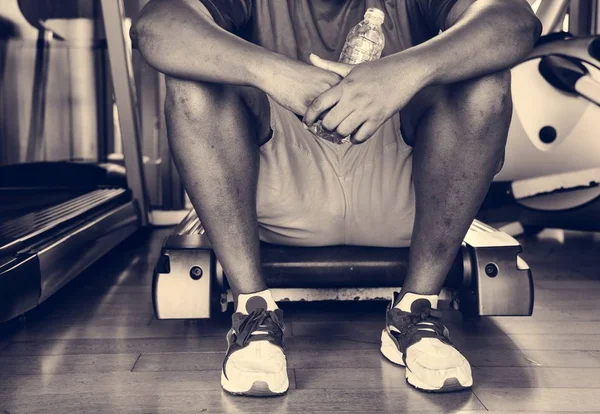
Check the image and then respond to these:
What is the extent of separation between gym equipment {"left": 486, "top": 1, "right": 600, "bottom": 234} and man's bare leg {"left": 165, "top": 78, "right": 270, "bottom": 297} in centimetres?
162

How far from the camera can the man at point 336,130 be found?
3.42 ft

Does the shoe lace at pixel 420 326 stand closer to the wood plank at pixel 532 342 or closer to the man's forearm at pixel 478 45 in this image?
the wood plank at pixel 532 342

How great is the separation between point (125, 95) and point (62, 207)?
0.71 metres

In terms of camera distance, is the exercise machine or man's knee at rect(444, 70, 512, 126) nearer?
man's knee at rect(444, 70, 512, 126)

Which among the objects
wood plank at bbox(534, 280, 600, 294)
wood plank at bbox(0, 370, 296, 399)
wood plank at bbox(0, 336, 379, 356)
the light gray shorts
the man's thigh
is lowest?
wood plank at bbox(534, 280, 600, 294)

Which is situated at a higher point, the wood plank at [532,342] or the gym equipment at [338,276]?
the gym equipment at [338,276]

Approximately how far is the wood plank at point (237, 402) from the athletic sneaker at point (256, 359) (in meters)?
0.02

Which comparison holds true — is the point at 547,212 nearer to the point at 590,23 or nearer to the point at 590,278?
the point at 590,278

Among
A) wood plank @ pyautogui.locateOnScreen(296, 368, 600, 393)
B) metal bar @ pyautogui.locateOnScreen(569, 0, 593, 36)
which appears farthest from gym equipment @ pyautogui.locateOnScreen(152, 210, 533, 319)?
metal bar @ pyautogui.locateOnScreen(569, 0, 593, 36)

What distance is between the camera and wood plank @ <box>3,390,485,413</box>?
1.01 m

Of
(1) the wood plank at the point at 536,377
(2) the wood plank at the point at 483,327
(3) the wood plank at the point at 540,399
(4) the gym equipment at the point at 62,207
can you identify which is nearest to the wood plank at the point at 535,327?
(2) the wood plank at the point at 483,327

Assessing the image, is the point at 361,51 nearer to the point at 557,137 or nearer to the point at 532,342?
the point at 532,342

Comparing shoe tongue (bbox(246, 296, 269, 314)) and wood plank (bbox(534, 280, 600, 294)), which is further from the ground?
shoe tongue (bbox(246, 296, 269, 314))

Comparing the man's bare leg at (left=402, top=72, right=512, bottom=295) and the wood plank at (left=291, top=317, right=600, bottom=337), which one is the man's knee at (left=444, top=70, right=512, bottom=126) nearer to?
the man's bare leg at (left=402, top=72, right=512, bottom=295)
